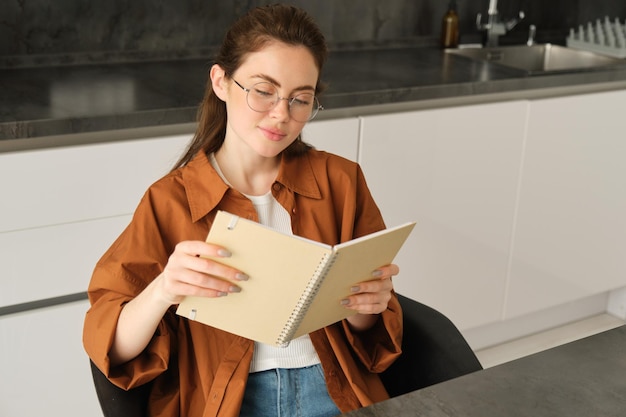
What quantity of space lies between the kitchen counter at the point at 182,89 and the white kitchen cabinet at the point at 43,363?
41 cm

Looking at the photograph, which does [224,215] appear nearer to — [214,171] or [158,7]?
[214,171]

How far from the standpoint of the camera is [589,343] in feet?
4.59

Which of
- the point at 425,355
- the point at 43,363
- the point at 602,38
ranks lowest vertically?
the point at 43,363

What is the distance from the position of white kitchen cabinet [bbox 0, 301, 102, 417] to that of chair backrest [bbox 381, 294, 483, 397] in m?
0.88

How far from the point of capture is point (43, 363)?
83.7 inches

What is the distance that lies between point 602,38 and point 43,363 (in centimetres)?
226

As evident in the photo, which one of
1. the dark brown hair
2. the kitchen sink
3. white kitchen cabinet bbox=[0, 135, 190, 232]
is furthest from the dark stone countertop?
the kitchen sink

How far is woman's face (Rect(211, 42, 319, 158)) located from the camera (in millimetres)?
1427

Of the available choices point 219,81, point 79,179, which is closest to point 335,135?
point 79,179

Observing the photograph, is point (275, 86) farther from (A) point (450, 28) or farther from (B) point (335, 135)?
(A) point (450, 28)

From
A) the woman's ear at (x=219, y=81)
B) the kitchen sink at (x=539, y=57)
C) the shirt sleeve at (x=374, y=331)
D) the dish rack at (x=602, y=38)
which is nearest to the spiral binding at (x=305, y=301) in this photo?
the shirt sleeve at (x=374, y=331)

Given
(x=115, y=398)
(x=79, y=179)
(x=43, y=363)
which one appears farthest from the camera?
(x=43, y=363)

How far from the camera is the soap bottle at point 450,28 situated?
3077 mm

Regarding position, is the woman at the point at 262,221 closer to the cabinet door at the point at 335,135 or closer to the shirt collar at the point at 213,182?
the shirt collar at the point at 213,182
